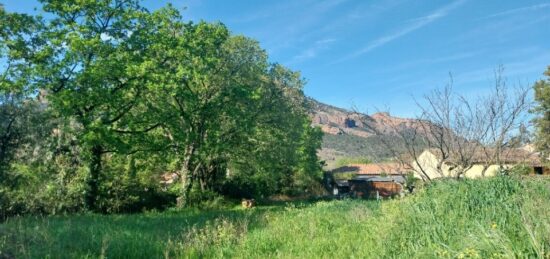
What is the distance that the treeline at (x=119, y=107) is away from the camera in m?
17.2

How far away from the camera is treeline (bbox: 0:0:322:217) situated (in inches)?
679

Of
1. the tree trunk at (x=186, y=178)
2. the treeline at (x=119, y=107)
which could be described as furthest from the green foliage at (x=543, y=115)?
the tree trunk at (x=186, y=178)

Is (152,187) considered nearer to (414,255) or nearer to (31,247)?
(31,247)

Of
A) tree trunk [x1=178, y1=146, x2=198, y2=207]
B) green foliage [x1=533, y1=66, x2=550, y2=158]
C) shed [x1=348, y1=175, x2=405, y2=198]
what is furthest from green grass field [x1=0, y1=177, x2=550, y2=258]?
shed [x1=348, y1=175, x2=405, y2=198]

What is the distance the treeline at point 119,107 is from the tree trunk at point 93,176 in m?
0.05

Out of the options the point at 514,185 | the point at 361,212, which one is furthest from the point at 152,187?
the point at 514,185

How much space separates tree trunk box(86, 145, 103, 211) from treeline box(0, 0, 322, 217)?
2.1 inches

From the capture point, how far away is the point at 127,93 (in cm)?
2042

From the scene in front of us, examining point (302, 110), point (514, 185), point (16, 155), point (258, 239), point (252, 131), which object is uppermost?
point (302, 110)

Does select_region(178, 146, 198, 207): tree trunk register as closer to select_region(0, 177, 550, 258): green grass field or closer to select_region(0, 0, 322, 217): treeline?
select_region(0, 0, 322, 217): treeline

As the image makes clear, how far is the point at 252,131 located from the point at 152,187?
741 centimetres

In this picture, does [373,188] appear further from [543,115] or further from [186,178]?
[186,178]

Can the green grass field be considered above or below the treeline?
below

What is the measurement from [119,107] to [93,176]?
3551 millimetres
